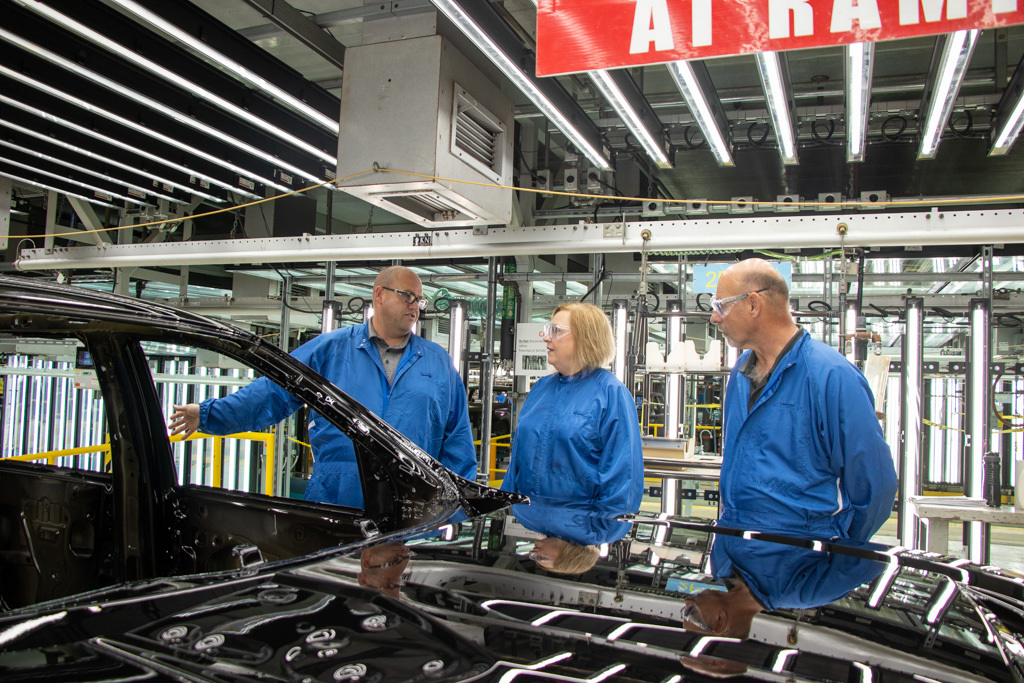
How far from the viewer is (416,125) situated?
3.61m

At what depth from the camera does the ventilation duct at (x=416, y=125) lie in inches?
141

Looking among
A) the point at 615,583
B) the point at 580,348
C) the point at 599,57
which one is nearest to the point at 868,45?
the point at 599,57

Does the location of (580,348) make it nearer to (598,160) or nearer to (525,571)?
(525,571)

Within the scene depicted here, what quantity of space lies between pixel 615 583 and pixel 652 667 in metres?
0.41

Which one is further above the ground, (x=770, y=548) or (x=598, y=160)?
(x=598, y=160)

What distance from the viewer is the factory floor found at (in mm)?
7723

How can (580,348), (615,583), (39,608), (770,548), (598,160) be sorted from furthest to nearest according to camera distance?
(598,160) < (580,348) < (770,548) < (615,583) < (39,608)

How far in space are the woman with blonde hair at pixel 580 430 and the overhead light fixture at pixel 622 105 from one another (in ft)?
3.98

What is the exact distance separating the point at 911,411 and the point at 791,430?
16.4 feet

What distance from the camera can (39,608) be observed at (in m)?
1.08

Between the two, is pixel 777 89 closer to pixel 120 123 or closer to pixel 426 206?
pixel 426 206

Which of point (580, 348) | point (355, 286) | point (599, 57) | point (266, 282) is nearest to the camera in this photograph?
point (599, 57)

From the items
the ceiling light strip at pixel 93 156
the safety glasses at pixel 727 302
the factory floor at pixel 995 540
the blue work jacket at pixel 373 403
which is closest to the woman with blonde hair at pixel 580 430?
the blue work jacket at pixel 373 403

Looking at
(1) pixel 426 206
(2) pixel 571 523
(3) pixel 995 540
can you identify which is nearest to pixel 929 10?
(2) pixel 571 523
